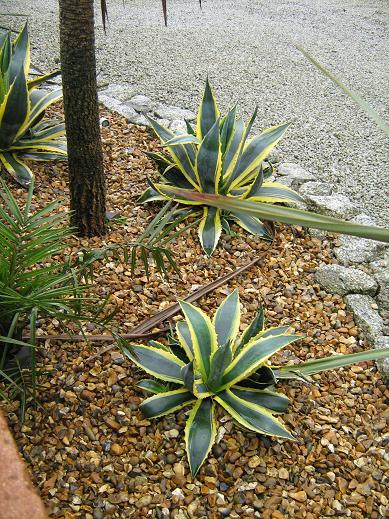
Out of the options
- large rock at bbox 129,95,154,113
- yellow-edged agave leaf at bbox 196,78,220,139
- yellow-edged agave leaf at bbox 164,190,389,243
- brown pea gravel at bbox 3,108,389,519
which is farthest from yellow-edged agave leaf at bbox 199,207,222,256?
yellow-edged agave leaf at bbox 164,190,389,243

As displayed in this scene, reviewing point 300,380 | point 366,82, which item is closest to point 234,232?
point 300,380

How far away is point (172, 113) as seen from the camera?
372 centimetres

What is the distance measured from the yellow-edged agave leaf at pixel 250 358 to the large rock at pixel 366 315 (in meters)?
0.53

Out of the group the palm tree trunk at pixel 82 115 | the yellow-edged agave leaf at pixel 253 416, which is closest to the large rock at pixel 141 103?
the palm tree trunk at pixel 82 115

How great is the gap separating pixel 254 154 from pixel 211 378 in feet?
4.30

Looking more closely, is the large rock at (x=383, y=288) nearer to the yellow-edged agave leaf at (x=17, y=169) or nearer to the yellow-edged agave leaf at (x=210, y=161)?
the yellow-edged agave leaf at (x=210, y=161)

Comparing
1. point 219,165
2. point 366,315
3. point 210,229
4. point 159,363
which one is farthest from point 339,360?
point 219,165

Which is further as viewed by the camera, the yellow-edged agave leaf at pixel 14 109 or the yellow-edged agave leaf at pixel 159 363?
the yellow-edged agave leaf at pixel 14 109

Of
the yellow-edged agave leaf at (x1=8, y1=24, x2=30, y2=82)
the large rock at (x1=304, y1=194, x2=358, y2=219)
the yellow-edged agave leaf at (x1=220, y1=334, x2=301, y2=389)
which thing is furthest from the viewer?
the large rock at (x1=304, y1=194, x2=358, y2=219)

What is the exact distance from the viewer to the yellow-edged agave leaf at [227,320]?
1.97 metres

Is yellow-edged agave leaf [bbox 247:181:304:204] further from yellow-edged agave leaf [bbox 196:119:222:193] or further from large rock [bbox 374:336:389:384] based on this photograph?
large rock [bbox 374:336:389:384]

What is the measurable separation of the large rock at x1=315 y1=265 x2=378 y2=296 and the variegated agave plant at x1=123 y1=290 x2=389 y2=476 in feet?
1.86

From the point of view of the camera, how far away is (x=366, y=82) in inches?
173

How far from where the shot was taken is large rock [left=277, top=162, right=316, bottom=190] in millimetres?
3129
